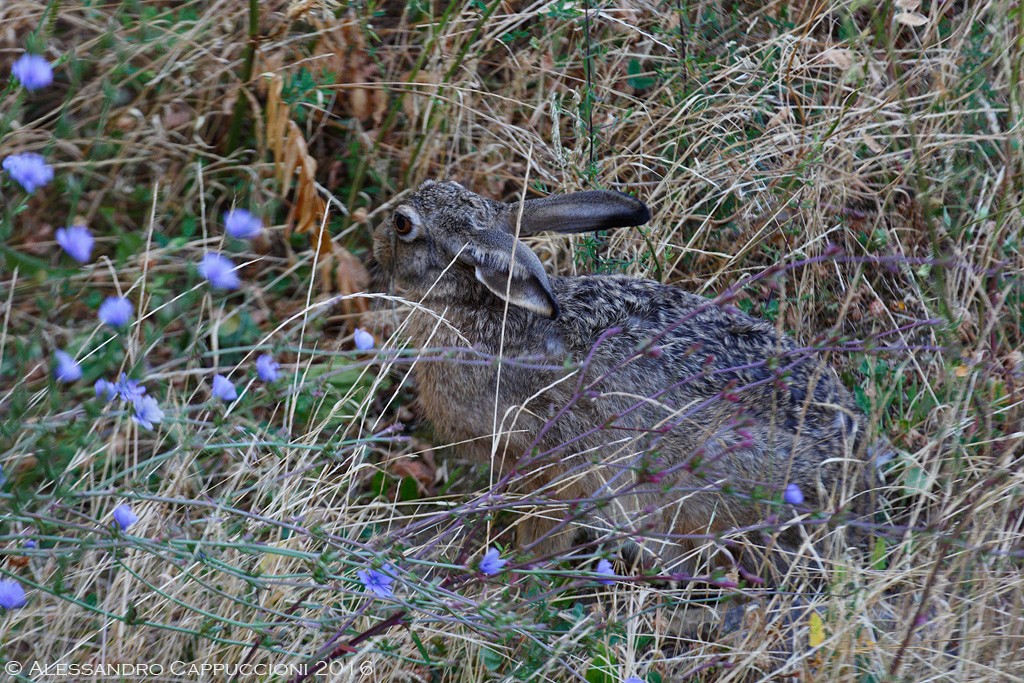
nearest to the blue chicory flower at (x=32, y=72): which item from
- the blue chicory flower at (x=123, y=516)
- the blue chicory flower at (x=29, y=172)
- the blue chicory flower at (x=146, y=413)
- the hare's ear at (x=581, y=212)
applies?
the blue chicory flower at (x=29, y=172)

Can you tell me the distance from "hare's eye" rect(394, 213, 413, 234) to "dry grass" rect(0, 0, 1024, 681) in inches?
13.1

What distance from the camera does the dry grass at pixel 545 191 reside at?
156 inches

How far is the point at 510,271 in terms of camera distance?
422cm

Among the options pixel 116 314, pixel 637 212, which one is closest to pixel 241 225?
pixel 116 314

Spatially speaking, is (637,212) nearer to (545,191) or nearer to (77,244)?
(545,191)

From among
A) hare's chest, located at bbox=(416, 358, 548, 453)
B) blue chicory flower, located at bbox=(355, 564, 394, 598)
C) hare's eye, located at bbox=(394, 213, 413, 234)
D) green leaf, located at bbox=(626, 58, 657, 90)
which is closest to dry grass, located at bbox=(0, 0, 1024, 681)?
green leaf, located at bbox=(626, 58, 657, 90)

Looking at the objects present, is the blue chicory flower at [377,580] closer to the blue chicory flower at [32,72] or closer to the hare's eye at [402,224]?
the blue chicory flower at [32,72]

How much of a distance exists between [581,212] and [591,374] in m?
0.67

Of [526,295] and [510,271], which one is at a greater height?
[510,271]

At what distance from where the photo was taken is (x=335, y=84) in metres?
5.37

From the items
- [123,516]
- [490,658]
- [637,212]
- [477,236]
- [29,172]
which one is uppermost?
[29,172]

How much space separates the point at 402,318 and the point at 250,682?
2453 mm

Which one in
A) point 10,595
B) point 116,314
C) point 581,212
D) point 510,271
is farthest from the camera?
point 581,212

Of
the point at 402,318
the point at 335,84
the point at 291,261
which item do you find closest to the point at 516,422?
the point at 402,318
